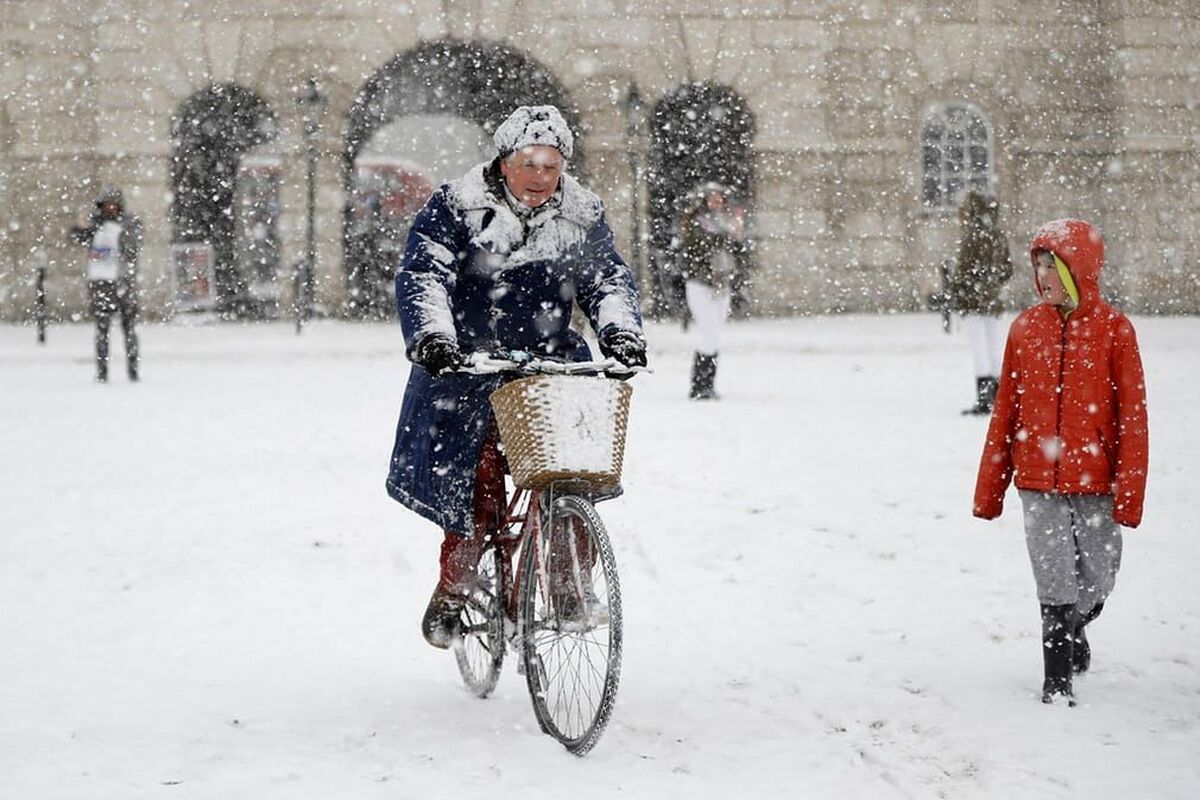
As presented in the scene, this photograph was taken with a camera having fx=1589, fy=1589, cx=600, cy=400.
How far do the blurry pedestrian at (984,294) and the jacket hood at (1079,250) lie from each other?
22.7ft

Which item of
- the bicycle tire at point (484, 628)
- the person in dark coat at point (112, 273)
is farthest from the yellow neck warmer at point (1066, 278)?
the person in dark coat at point (112, 273)

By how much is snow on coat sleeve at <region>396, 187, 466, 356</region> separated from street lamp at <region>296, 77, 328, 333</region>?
17591mm

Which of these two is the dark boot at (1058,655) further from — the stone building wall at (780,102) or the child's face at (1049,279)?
the stone building wall at (780,102)

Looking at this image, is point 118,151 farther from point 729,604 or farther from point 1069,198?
point 729,604

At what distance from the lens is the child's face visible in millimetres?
4633

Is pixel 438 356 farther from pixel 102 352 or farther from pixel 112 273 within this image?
pixel 102 352

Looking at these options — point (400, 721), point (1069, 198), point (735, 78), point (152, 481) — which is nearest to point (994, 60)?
point (1069, 198)

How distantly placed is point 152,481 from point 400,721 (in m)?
4.82

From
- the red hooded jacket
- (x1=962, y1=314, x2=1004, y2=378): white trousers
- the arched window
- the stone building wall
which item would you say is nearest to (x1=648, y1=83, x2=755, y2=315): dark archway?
the stone building wall

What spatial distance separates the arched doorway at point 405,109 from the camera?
78.2 feet

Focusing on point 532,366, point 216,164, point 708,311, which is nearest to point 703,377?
point 708,311

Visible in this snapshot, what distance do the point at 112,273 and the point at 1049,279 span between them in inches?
451

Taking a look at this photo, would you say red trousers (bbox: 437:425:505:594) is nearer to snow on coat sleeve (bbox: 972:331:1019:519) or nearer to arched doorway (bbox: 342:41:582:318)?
snow on coat sleeve (bbox: 972:331:1019:519)

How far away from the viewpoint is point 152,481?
897 cm
